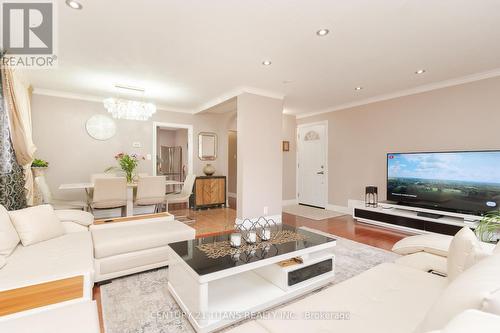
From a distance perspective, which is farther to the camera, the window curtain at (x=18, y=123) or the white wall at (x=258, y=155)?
the white wall at (x=258, y=155)

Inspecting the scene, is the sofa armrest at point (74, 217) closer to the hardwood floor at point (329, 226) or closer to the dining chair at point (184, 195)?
the hardwood floor at point (329, 226)

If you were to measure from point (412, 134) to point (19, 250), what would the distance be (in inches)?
219

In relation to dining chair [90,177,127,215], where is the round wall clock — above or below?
above

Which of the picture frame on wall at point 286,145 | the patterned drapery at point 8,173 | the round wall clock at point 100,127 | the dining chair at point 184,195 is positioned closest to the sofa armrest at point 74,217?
the patterned drapery at point 8,173

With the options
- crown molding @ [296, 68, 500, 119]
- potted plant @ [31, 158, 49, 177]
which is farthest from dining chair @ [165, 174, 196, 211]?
crown molding @ [296, 68, 500, 119]

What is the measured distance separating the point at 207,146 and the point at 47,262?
473 centimetres

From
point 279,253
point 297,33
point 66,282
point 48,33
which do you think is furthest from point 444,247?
point 48,33

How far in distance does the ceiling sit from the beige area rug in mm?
2580

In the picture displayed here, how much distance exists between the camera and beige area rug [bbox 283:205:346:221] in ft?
16.5

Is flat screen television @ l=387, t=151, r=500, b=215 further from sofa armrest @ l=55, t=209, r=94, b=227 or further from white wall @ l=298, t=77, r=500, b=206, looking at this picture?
sofa armrest @ l=55, t=209, r=94, b=227

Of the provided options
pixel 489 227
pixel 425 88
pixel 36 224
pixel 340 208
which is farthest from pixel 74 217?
pixel 425 88

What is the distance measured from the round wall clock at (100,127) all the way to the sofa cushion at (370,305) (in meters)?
5.11

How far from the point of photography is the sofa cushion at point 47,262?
1515 mm

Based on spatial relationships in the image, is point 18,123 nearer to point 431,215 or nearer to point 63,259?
point 63,259
